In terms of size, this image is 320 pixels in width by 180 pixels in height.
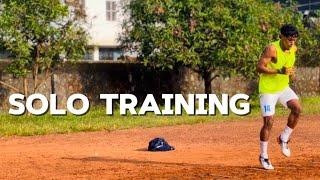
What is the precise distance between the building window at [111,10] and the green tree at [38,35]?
44.2 feet

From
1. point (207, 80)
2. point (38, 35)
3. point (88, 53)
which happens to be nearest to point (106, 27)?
point (88, 53)

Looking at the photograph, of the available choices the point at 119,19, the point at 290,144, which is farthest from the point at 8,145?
the point at 119,19

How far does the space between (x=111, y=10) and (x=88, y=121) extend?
17750 mm


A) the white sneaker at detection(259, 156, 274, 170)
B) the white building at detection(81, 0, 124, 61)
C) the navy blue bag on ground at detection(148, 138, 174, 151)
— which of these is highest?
the white building at detection(81, 0, 124, 61)

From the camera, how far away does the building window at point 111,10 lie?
36.2m

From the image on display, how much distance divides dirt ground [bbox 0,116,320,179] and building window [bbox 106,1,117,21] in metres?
19.5

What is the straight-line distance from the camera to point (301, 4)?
5444cm

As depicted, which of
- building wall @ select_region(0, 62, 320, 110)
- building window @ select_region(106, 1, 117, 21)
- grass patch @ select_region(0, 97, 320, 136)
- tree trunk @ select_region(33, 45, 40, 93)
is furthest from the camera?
building window @ select_region(106, 1, 117, 21)

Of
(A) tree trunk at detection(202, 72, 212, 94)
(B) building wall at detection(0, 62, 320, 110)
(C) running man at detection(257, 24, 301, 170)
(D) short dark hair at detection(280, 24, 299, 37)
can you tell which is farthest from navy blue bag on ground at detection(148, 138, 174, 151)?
(A) tree trunk at detection(202, 72, 212, 94)

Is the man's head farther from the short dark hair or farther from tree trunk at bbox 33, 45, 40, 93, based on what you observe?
tree trunk at bbox 33, 45, 40, 93

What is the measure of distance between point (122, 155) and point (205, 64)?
12.4 meters

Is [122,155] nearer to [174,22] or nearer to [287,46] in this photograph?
[287,46]

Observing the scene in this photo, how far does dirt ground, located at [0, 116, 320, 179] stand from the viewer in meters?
9.62

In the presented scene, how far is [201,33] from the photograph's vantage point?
2391 cm
